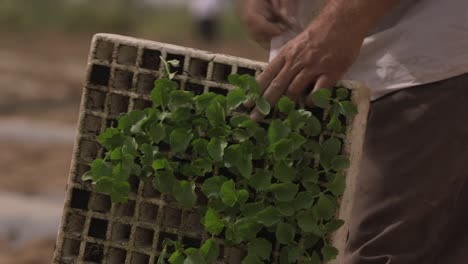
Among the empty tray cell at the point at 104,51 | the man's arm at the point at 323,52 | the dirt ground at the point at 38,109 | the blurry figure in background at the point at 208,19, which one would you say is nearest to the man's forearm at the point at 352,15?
the man's arm at the point at 323,52

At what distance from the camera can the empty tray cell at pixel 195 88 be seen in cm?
273

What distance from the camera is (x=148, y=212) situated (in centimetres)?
278

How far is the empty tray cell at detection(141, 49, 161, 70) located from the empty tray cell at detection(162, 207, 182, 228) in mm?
299

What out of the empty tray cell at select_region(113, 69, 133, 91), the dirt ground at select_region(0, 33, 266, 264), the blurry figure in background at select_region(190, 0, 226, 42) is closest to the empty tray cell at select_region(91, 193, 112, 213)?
the empty tray cell at select_region(113, 69, 133, 91)

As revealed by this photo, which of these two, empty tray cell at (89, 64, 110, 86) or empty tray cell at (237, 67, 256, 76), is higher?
empty tray cell at (237, 67, 256, 76)

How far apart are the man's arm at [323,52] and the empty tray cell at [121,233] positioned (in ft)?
1.23

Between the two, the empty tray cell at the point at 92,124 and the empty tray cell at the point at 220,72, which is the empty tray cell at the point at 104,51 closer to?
the empty tray cell at the point at 92,124

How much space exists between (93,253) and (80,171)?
0.18 meters

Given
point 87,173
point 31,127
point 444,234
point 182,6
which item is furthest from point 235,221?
point 182,6

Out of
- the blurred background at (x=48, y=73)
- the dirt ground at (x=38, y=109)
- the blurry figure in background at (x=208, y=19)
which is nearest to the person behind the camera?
the blurred background at (x=48, y=73)

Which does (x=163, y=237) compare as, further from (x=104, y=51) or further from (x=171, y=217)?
(x=104, y=51)

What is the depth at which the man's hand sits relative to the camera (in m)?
3.14

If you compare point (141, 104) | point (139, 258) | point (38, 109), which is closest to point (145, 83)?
point (141, 104)

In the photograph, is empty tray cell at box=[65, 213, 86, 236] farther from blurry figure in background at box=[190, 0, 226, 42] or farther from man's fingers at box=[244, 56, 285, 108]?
blurry figure in background at box=[190, 0, 226, 42]
